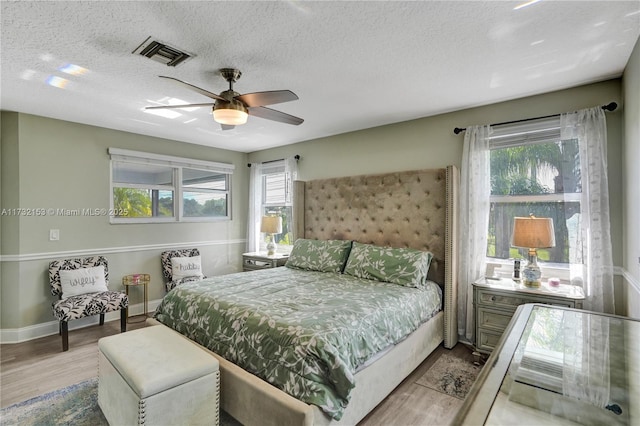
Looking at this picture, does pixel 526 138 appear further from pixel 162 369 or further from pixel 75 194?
pixel 75 194

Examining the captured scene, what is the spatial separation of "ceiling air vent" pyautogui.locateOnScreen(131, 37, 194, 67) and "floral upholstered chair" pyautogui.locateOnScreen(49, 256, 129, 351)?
8.89 ft

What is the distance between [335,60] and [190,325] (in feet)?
7.71

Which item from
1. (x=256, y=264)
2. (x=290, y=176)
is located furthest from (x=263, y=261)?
(x=290, y=176)

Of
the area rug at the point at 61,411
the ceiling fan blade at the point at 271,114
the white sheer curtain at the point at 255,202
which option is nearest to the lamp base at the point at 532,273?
the ceiling fan blade at the point at 271,114

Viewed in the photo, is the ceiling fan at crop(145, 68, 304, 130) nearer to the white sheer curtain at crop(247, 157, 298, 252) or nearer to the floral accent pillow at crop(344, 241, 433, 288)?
the floral accent pillow at crop(344, 241, 433, 288)

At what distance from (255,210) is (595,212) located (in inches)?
178

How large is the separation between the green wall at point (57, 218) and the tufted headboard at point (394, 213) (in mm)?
2208

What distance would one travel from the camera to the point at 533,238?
2.60 metres

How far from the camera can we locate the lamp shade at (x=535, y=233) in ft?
8.43

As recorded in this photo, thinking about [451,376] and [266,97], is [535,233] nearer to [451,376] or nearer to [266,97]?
[451,376]

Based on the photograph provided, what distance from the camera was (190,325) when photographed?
249cm

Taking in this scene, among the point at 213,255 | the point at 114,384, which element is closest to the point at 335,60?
the point at 114,384

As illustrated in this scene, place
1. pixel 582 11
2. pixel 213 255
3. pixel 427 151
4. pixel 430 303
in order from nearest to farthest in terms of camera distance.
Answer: pixel 582 11 → pixel 430 303 → pixel 427 151 → pixel 213 255

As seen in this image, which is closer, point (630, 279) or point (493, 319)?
point (630, 279)
